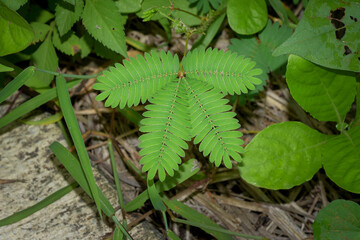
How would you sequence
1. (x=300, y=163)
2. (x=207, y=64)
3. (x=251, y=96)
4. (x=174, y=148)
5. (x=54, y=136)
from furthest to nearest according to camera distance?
(x=251, y=96), (x=54, y=136), (x=300, y=163), (x=207, y=64), (x=174, y=148)

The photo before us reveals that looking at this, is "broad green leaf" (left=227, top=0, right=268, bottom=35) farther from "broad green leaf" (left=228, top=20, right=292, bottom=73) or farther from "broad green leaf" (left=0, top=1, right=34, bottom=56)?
"broad green leaf" (left=0, top=1, right=34, bottom=56)

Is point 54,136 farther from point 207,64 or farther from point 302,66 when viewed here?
point 302,66

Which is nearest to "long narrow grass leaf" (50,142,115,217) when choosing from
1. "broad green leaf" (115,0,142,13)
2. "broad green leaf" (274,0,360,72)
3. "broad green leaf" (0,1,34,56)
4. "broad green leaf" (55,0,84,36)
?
"broad green leaf" (0,1,34,56)

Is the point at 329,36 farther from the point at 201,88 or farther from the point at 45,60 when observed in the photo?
the point at 45,60

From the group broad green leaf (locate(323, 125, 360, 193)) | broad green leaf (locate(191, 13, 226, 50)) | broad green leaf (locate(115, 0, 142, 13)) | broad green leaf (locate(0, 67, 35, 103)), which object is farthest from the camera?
broad green leaf (locate(191, 13, 226, 50))

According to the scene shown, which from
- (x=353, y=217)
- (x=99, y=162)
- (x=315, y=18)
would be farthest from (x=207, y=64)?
(x=353, y=217)

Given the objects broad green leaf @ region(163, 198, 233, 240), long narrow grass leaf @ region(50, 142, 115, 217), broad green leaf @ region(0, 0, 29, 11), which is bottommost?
broad green leaf @ region(163, 198, 233, 240)

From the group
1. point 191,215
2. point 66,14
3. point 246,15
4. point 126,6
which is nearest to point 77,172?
point 191,215
